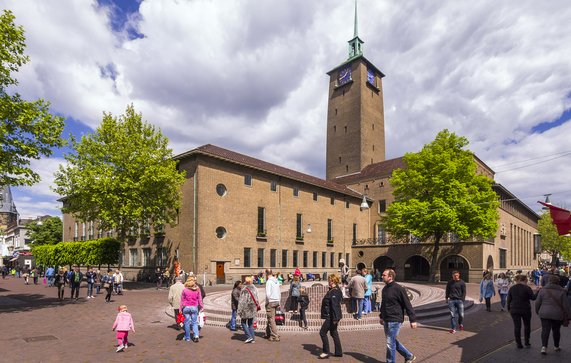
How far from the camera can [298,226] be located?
4200 centimetres

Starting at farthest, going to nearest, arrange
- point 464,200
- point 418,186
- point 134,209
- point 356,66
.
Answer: point 356,66 → point 418,186 → point 464,200 → point 134,209

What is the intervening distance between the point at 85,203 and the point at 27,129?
36.1 ft

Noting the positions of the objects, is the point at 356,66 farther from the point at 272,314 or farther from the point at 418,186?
the point at 272,314

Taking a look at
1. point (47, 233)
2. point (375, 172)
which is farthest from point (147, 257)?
point (47, 233)

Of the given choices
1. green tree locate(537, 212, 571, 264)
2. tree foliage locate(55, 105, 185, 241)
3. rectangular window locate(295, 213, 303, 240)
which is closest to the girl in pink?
tree foliage locate(55, 105, 185, 241)

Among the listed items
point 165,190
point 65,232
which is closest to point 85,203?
point 165,190

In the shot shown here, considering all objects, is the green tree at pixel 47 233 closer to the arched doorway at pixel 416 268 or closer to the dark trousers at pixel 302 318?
the arched doorway at pixel 416 268

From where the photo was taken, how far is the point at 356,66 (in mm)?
62969

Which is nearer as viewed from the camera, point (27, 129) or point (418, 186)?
point (27, 129)

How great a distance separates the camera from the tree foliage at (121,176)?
26.7 meters

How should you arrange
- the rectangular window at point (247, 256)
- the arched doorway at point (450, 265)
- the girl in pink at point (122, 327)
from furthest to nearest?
the arched doorway at point (450, 265) < the rectangular window at point (247, 256) < the girl in pink at point (122, 327)

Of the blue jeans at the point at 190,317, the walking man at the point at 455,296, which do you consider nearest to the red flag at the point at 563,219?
the walking man at the point at 455,296

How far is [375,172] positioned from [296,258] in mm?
21277

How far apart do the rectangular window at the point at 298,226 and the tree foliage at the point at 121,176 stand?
51.1 feet
